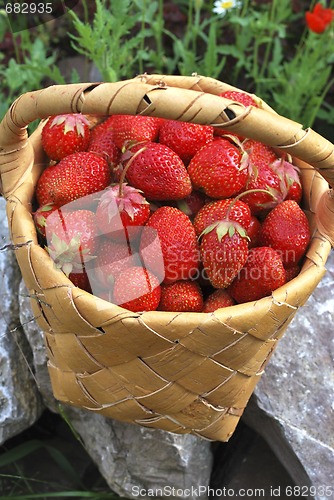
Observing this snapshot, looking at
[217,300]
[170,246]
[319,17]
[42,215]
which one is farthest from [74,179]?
[319,17]

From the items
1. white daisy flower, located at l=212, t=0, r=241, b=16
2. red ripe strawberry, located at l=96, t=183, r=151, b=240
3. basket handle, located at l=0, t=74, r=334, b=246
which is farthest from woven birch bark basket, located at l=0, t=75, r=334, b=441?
white daisy flower, located at l=212, t=0, r=241, b=16

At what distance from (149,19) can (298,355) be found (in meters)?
1.00

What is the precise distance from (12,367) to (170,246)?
18.6 inches

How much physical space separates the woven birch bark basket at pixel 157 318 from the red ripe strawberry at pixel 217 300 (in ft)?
0.26

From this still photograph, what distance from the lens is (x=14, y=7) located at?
1604 mm

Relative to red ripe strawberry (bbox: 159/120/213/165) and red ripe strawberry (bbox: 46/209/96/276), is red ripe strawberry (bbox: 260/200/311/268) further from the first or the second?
red ripe strawberry (bbox: 46/209/96/276)

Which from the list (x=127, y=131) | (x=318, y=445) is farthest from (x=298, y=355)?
(x=127, y=131)

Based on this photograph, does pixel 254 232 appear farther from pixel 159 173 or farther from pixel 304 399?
pixel 304 399

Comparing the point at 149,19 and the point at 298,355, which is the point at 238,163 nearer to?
the point at 298,355

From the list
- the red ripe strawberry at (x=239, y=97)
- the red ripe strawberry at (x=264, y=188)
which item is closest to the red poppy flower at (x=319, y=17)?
the red ripe strawberry at (x=239, y=97)

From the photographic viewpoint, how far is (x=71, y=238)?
90 cm

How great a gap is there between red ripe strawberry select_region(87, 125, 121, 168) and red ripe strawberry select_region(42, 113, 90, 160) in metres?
0.02

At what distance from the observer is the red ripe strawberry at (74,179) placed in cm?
95

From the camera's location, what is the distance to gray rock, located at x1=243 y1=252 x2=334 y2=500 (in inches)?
43.9
